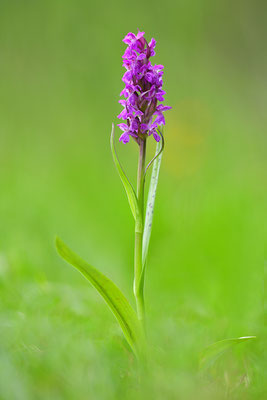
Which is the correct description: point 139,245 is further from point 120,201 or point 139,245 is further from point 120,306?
point 120,201

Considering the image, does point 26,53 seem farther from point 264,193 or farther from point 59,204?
point 264,193

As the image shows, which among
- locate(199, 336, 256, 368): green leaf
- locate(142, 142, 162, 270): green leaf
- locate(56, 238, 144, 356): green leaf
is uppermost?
locate(142, 142, 162, 270): green leaf

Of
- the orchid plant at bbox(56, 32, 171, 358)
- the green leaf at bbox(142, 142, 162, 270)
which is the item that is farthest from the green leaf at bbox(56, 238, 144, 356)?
the green leaf at bbox(142, 142, 162, 270)

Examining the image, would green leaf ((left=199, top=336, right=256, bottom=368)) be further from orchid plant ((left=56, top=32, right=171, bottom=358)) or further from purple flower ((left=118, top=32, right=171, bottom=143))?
purple flower ((left=118, top=32, right=171, bottom=143))

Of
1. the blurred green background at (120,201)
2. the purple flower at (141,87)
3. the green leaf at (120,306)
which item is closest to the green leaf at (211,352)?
the blurred green background at (120,201)

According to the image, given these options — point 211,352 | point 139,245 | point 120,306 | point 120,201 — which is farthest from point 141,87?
point 120,201

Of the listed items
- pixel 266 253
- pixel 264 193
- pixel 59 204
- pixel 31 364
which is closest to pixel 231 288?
pixel 266 253
